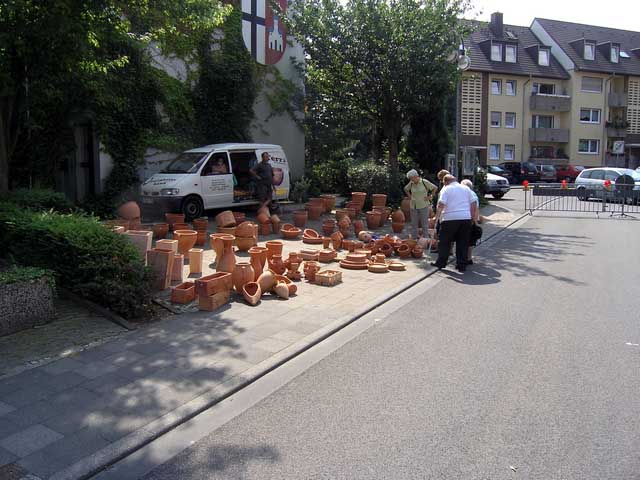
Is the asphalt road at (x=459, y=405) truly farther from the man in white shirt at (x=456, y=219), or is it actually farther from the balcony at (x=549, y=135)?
the balcony at (x=549, y=135)

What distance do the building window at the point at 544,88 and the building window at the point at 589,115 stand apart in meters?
3.05

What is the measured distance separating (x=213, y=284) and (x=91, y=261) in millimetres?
1389

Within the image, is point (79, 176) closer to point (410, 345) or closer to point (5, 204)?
point (5, 204)

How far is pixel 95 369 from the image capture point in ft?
16.3

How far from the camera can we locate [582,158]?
166 ft

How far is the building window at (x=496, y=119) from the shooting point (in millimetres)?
47906

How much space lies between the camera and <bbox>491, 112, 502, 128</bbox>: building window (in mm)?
47906

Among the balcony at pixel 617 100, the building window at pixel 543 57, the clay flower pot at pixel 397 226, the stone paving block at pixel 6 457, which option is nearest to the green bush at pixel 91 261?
the stone paving block at pixel 6 457

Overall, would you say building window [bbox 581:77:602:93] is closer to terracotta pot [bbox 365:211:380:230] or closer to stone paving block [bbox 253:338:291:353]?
terracotta pot [bbox 365:211:380:230]

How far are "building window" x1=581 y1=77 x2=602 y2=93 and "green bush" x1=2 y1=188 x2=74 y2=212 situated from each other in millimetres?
50732

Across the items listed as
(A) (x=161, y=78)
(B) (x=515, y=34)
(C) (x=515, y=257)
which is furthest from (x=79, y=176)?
(B) (x=515, y=34)

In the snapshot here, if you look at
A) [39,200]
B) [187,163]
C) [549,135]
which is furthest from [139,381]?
[549,135]

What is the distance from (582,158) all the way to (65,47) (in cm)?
5042

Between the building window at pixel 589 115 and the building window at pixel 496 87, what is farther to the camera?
the building window at pixel 589 115
